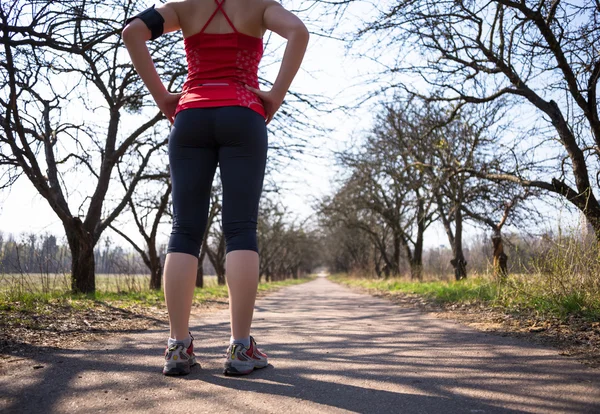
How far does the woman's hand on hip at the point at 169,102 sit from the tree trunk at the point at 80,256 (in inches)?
216

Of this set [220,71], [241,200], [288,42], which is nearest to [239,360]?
[241,200]

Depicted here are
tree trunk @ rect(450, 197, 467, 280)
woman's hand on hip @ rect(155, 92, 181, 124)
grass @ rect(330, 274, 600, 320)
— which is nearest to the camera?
woman's hand on hip @ rect(155, 92, 181, 124)

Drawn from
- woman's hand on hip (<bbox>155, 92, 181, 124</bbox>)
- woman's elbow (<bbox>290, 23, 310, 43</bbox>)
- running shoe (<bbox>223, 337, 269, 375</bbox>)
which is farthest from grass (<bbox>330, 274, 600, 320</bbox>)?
woman's hand on hip (<bbox>155, 92, 181, 124</bbox>)

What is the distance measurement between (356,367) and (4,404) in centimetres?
163

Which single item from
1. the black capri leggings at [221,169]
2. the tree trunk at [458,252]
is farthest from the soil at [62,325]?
the tree trunk at [458,252]

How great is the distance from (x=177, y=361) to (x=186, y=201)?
821mm

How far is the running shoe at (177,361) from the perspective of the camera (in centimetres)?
225

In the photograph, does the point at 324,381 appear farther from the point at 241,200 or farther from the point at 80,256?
the point at 80,256

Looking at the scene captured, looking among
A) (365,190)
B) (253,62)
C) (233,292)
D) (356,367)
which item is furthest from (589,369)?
(365,190)

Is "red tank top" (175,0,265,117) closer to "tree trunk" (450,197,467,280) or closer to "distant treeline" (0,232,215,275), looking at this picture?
"distant treeline" (0,232,215,275)

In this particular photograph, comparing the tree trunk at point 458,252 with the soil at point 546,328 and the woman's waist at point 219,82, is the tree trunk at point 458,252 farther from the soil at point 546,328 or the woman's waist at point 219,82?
the woman's waist at point 219,82

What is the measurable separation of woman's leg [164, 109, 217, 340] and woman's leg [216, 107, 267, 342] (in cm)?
9

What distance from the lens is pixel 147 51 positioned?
2.51m

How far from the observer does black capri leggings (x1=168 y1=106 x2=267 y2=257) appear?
7.77 feet
